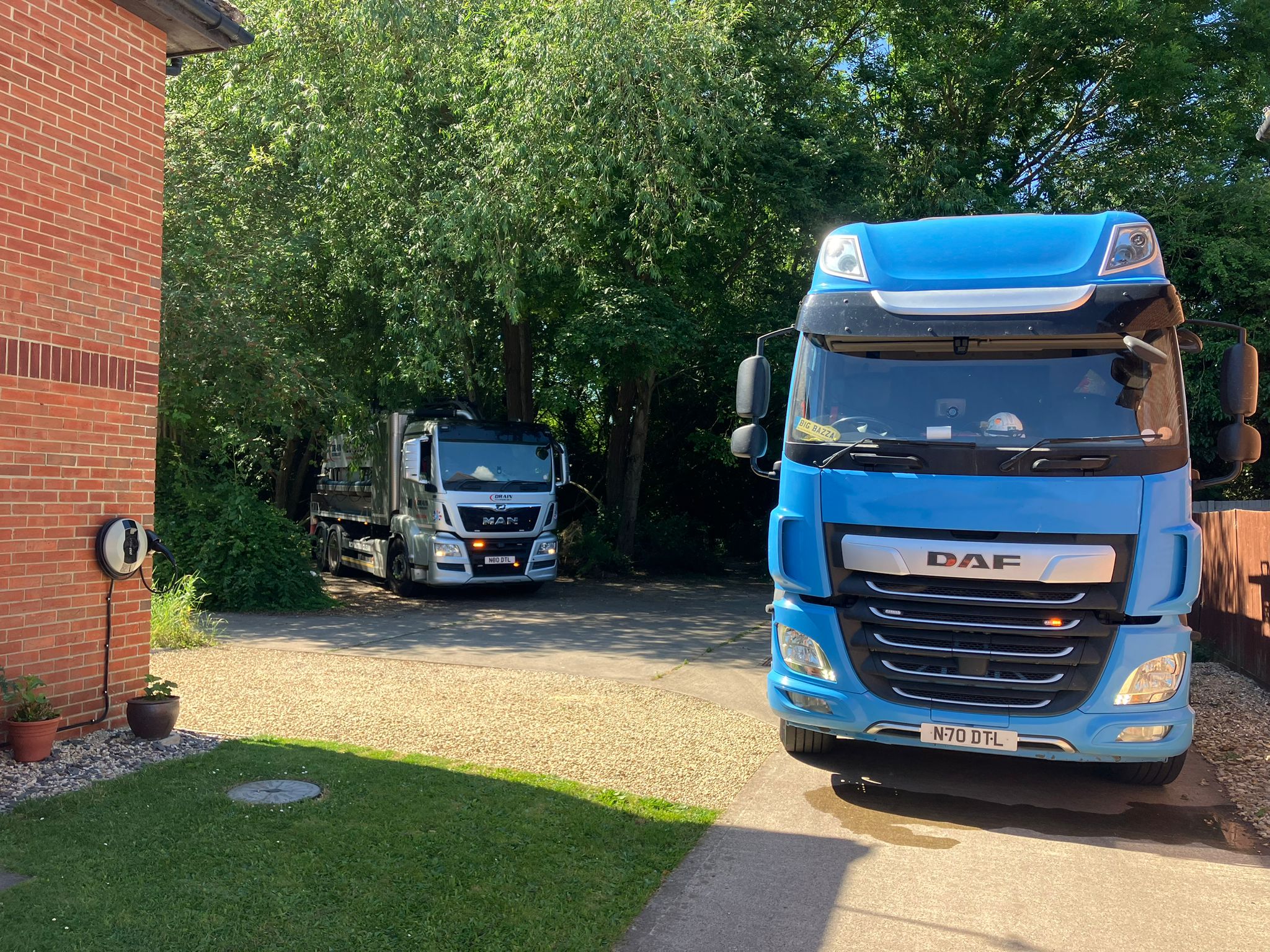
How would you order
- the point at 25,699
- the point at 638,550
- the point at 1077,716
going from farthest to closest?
1. the point at 638,550
2. the point at 25,699
3. the point at 1077,716

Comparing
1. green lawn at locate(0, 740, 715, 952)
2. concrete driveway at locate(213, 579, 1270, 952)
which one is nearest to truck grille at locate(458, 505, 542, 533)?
concrete driveway at locate(213, 579, 1270, 952)

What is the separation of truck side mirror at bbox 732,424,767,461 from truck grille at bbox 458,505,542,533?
893 centimetres

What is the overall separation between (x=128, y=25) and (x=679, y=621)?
9.60 meters

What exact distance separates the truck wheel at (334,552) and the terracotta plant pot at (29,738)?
13.7m

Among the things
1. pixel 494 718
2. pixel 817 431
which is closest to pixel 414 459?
pixel 494 718

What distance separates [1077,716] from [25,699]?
5766 mm

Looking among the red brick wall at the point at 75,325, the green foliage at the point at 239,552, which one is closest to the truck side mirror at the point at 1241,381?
the red brick wall at the point at 75,325

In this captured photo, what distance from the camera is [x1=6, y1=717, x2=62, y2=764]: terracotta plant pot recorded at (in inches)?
221

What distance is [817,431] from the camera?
6051 millimetres

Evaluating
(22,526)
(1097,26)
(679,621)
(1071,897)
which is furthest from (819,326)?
(1097,26)

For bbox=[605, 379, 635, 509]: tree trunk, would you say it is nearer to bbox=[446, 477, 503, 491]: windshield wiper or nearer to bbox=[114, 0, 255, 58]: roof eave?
bbox=[446, 477, 503, 491]: windshield wiper

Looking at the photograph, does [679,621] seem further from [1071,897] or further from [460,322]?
[1071,897]

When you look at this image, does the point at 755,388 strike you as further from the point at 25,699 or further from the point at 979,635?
the point at 25,699

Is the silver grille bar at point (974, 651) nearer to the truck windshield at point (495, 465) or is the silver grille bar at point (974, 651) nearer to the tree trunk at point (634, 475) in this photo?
the truck windshield at point (495, 465)
